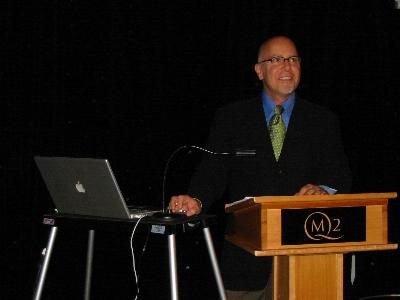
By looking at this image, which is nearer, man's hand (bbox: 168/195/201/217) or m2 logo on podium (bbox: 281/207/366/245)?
m2 logo on podium (bbox: 281/207/366/245)

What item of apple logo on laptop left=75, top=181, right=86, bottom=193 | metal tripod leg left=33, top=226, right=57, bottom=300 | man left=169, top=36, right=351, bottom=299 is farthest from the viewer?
man left=169, top=36, right=351, bottom=299

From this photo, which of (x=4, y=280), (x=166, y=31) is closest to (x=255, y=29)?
(x=166, y=31)

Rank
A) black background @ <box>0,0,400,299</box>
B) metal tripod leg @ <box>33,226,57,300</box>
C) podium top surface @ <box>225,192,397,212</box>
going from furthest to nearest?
1. black background @ <box>0,0,400,299</box>
2. metal tripod leg @ <box>33,226,57,300</box>
3. podium top surface @ <box>225,192,397,212</box>

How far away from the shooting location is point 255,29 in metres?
3.31

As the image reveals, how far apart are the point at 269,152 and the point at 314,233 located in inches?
27.0

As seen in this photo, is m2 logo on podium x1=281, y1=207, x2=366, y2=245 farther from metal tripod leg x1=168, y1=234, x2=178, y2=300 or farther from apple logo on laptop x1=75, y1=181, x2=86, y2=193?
apple logo on laptop x1=75, y1=181, x2=86, y2=193

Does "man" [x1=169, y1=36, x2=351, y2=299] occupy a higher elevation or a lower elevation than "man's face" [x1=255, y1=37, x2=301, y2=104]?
lower

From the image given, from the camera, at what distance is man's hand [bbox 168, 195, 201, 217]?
7.13 ft

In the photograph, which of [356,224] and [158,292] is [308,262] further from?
[158,292]

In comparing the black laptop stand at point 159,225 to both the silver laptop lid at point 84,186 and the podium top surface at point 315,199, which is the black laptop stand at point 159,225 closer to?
the silver laptop lid at point 84,186

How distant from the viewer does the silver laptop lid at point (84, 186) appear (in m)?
1.90

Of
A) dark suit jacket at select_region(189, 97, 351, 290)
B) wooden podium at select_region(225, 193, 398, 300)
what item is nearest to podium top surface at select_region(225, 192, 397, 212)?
wooden podium at select_region(225, 193, 398, 300)

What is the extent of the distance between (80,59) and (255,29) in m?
1.04

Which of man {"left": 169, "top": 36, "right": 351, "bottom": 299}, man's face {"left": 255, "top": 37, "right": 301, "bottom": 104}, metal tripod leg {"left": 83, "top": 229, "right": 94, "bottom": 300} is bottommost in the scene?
metal tripod leg {"left": 83, "top": 229, "right": 94, "bottom": 300}
